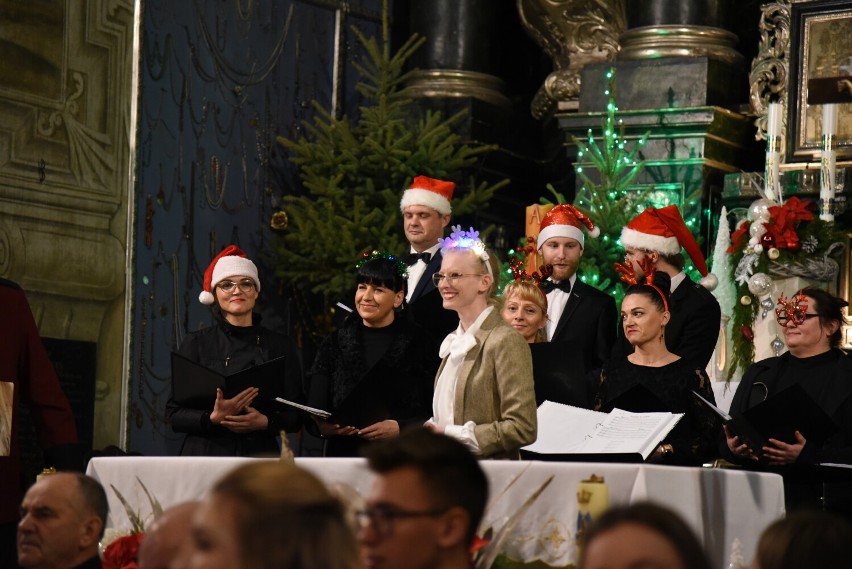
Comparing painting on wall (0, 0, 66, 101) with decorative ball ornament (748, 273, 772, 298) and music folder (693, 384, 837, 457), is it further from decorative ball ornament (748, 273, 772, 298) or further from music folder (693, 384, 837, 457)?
music folder (693, 384, 837, 457)

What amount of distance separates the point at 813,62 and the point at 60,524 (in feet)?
21.5

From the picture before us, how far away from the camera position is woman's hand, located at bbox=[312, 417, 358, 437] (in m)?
5.90

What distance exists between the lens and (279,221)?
10758 mm

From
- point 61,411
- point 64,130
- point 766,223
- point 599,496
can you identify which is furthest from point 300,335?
point 599,496

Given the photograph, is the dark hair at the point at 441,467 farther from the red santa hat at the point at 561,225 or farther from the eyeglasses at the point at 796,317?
the red santa hat at the point at 561,225

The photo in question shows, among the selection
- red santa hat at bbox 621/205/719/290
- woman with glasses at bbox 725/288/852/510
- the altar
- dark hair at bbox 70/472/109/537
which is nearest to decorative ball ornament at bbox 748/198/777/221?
red santa hat at bbox 621/205/719/290

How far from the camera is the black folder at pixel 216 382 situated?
609 centimetres

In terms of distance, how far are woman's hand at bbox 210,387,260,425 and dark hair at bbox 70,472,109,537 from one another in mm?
1751

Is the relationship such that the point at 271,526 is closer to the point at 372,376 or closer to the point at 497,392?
the point at 497,392

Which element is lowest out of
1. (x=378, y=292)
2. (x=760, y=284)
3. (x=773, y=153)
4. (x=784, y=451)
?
(x=784, y=451)

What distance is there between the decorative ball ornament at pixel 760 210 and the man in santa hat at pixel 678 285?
2.11 ft

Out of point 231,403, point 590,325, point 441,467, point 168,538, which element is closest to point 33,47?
point 590,325

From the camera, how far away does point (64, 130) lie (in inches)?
366

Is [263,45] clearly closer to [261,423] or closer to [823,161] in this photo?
[823,161]
